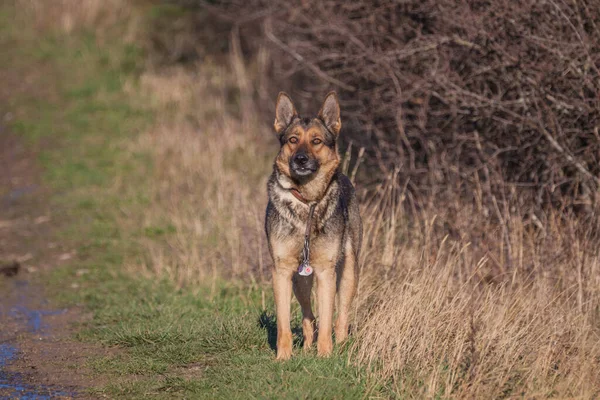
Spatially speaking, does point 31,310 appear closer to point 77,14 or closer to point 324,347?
point 324,347

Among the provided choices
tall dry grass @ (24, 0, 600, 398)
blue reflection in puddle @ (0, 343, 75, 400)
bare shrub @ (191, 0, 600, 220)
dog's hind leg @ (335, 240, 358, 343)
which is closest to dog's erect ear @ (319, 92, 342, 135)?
dog's hind leg @ (335, 240, 358, 343)

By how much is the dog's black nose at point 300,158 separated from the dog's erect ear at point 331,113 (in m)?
0.47

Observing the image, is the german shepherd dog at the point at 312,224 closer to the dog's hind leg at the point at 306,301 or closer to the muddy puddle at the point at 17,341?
the dog's hind leg at the point at 306,301

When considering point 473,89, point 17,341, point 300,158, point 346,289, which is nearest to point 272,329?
point 346,289

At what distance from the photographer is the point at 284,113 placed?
6.29 metres

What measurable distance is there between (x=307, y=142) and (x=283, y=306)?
116 centimetres

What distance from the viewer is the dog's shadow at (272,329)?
21.2 ft

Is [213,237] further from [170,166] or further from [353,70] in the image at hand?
[170,166]

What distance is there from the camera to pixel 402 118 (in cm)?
1017

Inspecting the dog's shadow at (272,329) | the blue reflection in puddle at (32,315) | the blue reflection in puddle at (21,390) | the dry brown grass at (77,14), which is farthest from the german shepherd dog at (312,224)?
the dry brown grass at (77,14)

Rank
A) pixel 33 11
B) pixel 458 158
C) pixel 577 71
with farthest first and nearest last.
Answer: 1. pixel 33 11
2. pixel 458 158
3. pixel 577 71

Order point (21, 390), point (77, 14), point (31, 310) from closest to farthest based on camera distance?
point (21, 390) → point (31, 310) → point (77, 14)

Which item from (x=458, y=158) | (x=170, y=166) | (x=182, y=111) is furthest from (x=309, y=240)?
(x=182, y=111)

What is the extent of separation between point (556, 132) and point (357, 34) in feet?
8.87
